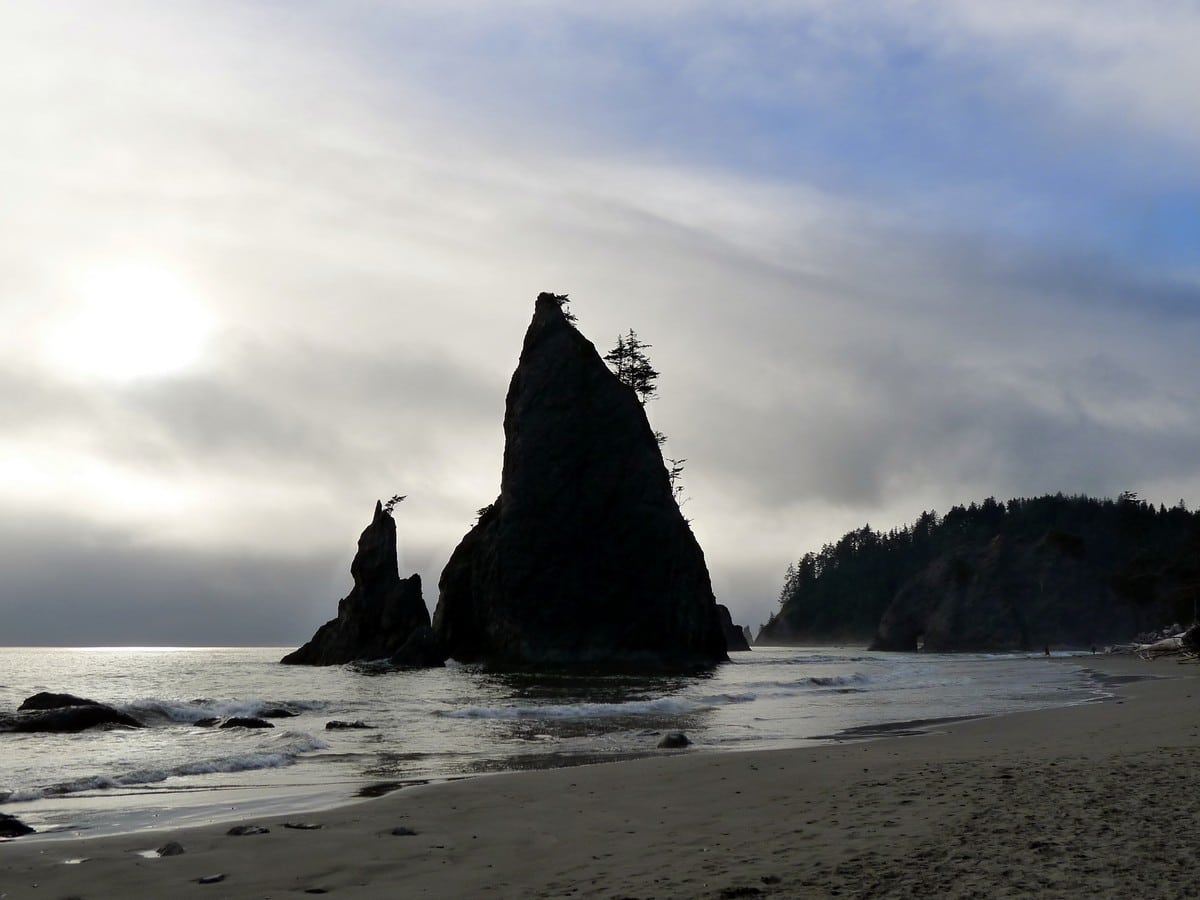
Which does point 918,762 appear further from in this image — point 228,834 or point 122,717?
point 122,717


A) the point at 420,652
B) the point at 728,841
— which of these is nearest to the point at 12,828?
the point at 728,841

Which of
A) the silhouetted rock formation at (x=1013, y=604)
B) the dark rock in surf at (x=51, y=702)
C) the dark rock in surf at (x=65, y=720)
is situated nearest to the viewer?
the dark rock in surf at (x=65, y=720)

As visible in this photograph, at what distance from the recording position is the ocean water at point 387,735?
12570mm

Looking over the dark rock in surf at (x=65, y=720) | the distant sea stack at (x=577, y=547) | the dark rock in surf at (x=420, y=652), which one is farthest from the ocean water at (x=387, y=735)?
the dark rock in surf at (x=420, y=652)

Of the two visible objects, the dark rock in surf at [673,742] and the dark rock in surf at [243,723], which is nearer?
the dark rock in surf at [673,742]

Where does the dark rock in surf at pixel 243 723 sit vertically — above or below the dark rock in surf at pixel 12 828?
below

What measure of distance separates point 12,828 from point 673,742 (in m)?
11.1

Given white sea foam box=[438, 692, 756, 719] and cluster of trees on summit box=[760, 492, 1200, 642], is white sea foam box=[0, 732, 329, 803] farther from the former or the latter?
cluster of trees on summit box=[760, 492, 1200, 642]

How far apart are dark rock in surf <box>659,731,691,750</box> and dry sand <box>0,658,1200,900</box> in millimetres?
4839

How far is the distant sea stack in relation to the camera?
66.8 meters

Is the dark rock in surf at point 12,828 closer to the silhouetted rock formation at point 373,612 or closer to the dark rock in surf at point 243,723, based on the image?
the dark rock in surf at point 243,723

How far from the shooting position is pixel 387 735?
21.2 metres

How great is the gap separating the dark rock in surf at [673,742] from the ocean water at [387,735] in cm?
46

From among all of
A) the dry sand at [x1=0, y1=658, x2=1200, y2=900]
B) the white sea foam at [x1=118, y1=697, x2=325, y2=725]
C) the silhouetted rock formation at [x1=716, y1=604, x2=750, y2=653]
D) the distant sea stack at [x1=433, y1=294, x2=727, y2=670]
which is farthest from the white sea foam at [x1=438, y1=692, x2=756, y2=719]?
the silhouetted rock formation at [x1=716, y1=604, x2=750, y2=653]
